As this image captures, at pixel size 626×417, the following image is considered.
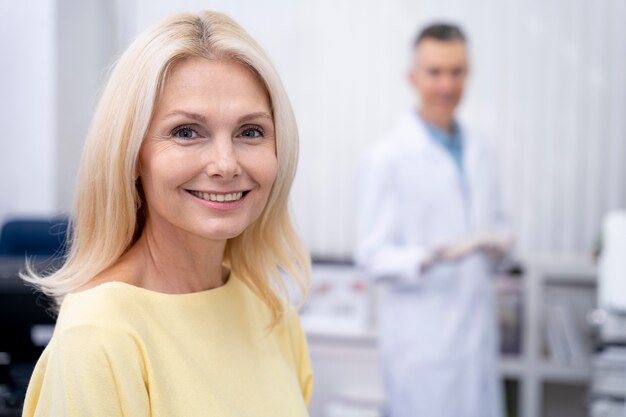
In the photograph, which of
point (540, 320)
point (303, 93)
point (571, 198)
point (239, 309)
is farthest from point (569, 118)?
point (239, 309)

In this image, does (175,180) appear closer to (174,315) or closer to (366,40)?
(174,315)

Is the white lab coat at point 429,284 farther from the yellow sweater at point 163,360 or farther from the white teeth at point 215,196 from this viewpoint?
the white teeth at point 215,196

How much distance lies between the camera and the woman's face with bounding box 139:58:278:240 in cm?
95

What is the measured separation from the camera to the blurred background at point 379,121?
322 cm

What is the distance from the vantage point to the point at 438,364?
7.95 feet

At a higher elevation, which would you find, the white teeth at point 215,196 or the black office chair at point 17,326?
the white teeth at point 215,196

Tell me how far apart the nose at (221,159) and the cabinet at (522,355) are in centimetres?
237

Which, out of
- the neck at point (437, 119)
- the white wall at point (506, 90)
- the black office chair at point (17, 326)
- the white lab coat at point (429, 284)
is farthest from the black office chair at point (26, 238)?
the neck at point (437, 119)

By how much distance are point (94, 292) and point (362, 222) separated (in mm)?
1664

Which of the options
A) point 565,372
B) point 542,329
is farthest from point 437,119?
point 565,372

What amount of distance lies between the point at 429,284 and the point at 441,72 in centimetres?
68

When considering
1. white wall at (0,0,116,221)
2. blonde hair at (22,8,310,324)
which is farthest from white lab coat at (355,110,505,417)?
white wall at (0,0,116,221)

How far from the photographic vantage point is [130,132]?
93cm

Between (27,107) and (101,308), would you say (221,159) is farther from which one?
(27,107)
